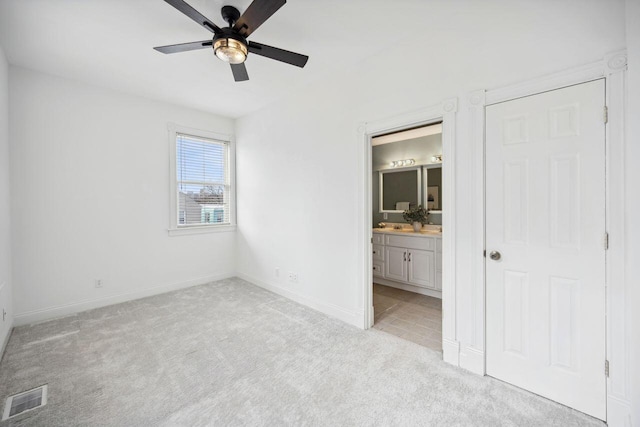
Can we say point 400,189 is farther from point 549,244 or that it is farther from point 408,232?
point 549,244

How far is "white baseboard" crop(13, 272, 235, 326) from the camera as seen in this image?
3091 mm

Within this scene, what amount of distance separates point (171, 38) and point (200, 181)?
7.90ft

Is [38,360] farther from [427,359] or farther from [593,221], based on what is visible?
[593,221]

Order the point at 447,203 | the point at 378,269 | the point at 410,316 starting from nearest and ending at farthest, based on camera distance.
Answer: the point at 447,203 → the point at 410,316 → the point at 378,269

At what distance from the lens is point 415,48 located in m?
2.48

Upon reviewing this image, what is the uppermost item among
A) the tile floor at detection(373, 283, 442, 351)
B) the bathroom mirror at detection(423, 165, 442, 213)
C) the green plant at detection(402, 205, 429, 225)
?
the bathroom mirror at detection(423, 165, 442, 213)

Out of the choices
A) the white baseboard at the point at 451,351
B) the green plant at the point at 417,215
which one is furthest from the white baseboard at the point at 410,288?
the white baseboard at the point at 451,351

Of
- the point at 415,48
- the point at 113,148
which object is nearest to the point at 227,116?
the point at 113,148

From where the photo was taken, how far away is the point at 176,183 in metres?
4.26

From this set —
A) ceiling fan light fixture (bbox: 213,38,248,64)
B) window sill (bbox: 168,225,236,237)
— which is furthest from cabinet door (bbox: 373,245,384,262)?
ceiling fan light fixture (bbox: 213,38,248,64)

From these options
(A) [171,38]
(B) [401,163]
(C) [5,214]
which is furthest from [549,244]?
(C) [5,214]

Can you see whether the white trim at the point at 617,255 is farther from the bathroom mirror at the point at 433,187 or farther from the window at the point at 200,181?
the window at the point at 200,181

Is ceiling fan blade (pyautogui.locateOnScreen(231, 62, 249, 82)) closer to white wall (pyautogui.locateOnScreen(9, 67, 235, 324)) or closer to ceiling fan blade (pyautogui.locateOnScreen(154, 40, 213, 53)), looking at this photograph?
ceiling fan blade (pyautogui.locateOnScreen(154, 40, 213, 53))

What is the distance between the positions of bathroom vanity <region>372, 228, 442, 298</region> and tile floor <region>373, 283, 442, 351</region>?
0.53ft
